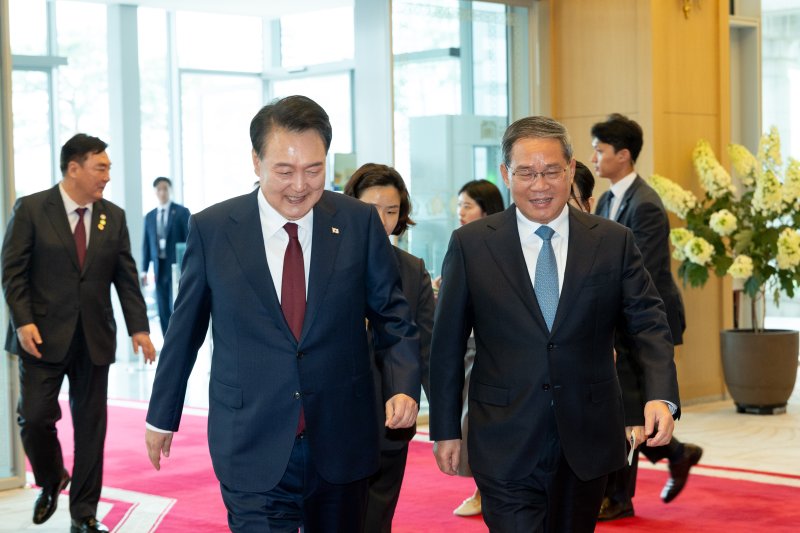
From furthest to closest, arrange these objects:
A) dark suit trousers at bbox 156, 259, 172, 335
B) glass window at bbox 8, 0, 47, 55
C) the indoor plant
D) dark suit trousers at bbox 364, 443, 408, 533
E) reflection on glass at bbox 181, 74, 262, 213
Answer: reflection on glass at bbox 181, 74, 262, 213 → glass window at bbox 8, 0, 47, 55 → dark suit trousers at bbox 156, 259, 172, 335 → the indoor plant → dark suit trousers at bbox 364, 443, 408, 533

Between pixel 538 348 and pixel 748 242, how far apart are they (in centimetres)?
578

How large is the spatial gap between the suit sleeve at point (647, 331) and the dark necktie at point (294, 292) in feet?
2.97

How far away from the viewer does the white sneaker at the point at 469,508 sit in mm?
5746

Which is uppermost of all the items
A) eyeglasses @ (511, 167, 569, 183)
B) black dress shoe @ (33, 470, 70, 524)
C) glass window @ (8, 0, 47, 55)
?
glass window @ (8, 0, 47, 55)

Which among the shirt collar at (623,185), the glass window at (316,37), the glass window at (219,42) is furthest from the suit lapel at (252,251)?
the glass window at (316,37)

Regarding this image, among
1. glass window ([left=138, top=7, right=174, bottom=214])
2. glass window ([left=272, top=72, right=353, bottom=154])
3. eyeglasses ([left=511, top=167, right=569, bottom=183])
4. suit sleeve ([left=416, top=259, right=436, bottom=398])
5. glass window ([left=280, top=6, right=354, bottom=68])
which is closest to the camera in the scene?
eyeglasses ([left=511, top=167, right=569, bottom=183])

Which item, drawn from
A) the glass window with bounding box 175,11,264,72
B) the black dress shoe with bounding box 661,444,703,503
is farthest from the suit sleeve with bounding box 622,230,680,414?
the glass window with bounding box 175,11,264,72

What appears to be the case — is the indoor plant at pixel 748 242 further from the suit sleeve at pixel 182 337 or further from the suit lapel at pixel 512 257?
the suit sleeve at pixel 182 337

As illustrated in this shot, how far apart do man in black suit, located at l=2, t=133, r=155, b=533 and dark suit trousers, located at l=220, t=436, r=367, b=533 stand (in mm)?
2568

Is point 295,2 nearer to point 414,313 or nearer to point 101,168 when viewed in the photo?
point 101,168

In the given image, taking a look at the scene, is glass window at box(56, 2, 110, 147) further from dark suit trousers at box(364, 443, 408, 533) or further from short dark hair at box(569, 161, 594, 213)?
dark suit trousers at box(364, 443, 408, 533)

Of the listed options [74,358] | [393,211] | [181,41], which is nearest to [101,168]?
[74,358]

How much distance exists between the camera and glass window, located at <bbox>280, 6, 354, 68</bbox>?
1572 centimetres

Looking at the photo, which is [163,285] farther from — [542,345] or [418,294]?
[542,345]
